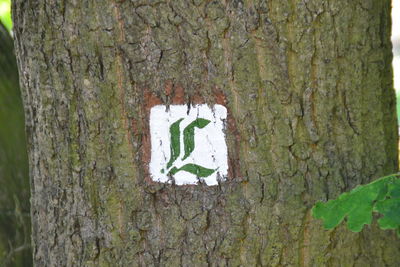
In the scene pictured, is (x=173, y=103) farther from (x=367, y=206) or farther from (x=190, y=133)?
(x=367, y=206)

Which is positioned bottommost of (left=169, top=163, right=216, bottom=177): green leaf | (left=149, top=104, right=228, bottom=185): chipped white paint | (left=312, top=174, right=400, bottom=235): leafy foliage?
(left=312, top=174, right=400, bottom=235): leafy foliage

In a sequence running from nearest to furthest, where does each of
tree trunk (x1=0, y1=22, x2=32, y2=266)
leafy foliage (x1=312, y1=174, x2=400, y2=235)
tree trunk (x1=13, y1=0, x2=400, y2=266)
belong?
leafy foliage (x1=312, y1=174, x2=400, y2=235) → tree trunk (x1=13, y1=0, x2=400, y2=266) → tree trunk (x1=0, y1=22, x2=32, y2=266)

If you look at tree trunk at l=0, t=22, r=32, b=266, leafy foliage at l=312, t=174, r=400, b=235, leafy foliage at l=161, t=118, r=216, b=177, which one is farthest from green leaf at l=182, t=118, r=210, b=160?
tree trunk at l=0, t=22, r=32, b=266

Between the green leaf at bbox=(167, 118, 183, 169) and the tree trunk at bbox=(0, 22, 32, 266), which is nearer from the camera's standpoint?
the green leaf at bbox=(167, 118, 183, 169)

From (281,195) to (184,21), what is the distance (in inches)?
21.3

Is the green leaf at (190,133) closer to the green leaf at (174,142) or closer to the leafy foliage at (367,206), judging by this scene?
the green leaf at (174,142)

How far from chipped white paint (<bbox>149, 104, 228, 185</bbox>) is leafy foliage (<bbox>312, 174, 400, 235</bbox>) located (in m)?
0.34

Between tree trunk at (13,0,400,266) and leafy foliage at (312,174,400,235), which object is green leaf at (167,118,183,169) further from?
leafy foliage at (312,174,400,235)

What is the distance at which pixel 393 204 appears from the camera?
5.52 feet

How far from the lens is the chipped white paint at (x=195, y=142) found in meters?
1.87

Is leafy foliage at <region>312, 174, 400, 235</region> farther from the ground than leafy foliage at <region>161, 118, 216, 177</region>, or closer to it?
closer to it

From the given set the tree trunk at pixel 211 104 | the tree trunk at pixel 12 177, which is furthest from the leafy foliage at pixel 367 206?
the tree trunk at pixel 12 177

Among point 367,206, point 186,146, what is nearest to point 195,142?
point 186,146

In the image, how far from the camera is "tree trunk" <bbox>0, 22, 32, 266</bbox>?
2564mm
